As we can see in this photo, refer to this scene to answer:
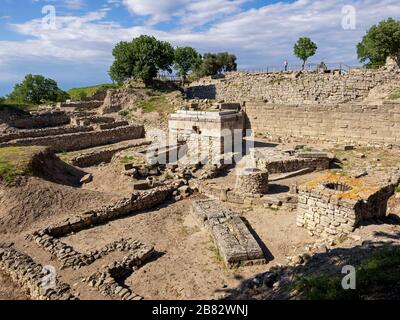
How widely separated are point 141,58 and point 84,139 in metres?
18.0

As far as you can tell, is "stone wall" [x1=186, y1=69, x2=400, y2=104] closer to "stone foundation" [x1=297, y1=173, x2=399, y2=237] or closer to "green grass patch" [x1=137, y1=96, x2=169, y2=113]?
"green grass patch" [x1=137, y1=96, x2=169, y2=113]

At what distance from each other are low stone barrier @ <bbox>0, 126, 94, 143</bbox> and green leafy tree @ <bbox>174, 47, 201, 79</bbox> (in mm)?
29516

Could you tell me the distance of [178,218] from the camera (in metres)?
11.4

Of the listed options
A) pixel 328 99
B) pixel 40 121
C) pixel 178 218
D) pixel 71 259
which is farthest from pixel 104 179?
pixel 328 99

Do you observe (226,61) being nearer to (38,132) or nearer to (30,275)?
(38,132)

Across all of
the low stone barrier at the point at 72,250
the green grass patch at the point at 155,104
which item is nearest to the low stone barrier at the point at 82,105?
the green grass patch at the point at 155,104

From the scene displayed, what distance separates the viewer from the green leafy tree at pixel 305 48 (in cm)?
4531

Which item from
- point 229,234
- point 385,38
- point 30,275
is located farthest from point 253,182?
point 385,38

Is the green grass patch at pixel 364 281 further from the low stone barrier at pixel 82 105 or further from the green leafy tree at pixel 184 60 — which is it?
the green leafy tree at pixel 184 60

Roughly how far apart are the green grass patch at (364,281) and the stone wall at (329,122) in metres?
12.6

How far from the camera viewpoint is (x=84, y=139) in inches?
851

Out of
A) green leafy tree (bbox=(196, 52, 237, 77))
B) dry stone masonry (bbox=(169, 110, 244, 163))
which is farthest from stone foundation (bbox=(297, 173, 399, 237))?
green leafy tree (bbox=(196, 52, 237, 77))

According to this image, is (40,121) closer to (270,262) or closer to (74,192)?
(74,192)
